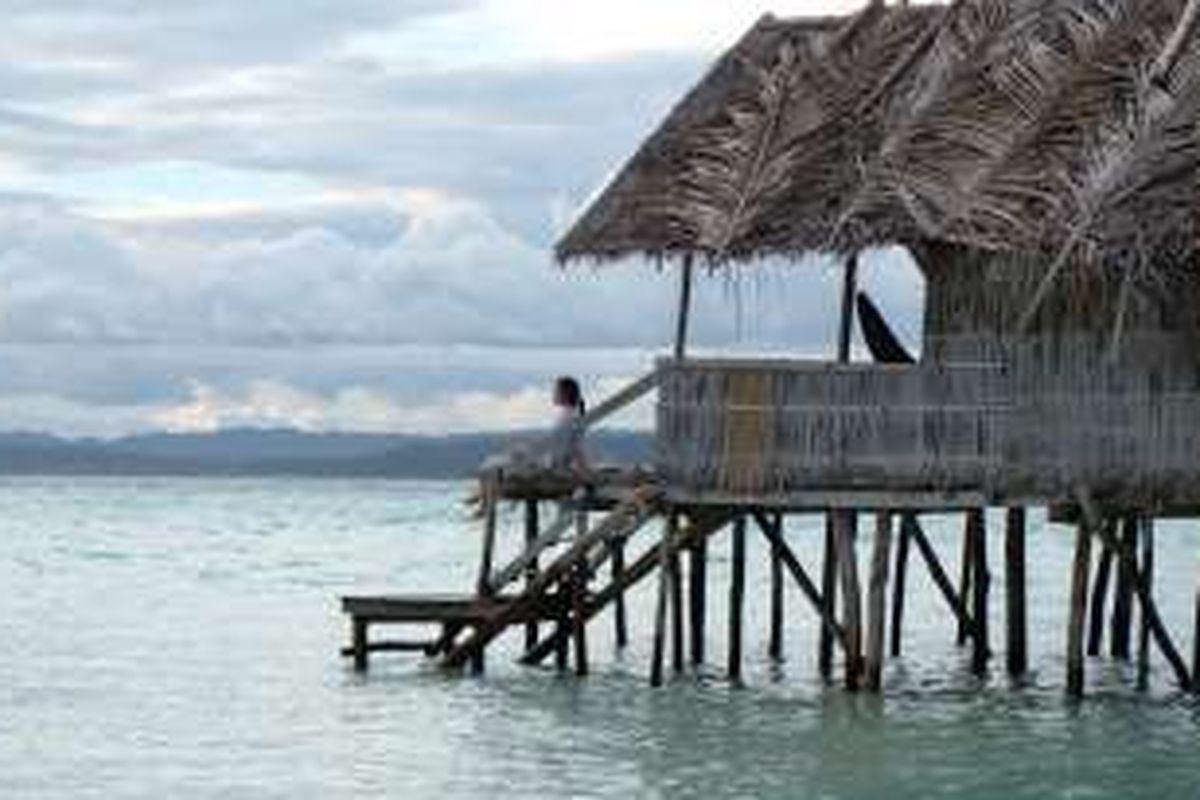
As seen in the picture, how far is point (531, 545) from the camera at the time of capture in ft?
94.0

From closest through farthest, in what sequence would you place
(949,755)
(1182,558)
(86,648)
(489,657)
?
1. (949,755)
2. (489,657)
3. (86,648)
4. (1182,558)

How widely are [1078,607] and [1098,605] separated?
8.87 meters

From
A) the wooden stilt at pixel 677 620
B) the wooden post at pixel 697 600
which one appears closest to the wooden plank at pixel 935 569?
the wooden post at pixel 697 600

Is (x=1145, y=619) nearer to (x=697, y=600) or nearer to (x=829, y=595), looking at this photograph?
(x=829, y=595)

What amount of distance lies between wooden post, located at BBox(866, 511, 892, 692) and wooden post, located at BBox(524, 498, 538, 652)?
3.60 metres

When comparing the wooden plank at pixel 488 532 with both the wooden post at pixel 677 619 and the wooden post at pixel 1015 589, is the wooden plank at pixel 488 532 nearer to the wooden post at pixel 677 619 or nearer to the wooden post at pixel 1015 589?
the wooden post at pixel 677 619

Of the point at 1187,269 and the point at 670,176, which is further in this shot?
the point at 670,176

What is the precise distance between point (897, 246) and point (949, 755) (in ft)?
14.0

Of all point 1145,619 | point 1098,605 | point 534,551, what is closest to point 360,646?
point 534,551

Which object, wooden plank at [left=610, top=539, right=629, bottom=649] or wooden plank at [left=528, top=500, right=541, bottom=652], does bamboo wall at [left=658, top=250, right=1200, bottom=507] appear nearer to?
wooden plank at [left=610, top=539, right=629, bottom=649]

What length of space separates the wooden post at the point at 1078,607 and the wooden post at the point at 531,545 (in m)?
5.31

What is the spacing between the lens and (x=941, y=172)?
83.5 ft

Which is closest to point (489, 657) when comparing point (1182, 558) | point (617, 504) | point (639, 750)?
point (617, 504)

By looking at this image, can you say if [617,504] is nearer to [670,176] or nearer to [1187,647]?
[670,176]
